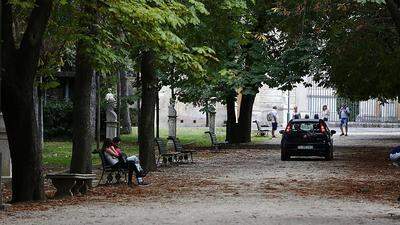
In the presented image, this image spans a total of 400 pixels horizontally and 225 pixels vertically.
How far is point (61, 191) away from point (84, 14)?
11.9ft

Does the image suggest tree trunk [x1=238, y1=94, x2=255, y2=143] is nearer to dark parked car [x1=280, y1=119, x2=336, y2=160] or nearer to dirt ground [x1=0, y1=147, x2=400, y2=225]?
dark parked car [x1=280, y1=119, x2=336, y2=160]

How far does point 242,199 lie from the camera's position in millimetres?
14750

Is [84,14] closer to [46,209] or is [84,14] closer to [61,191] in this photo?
[61,191]

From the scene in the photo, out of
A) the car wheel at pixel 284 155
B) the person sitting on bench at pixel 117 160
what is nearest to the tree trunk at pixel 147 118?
the person sitting on bench at pixel 117 160

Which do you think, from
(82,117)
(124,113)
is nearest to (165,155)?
(82,117)

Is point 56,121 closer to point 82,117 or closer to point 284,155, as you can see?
point 284,155

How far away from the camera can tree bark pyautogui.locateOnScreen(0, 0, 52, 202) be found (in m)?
14.6

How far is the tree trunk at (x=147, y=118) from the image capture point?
75.3 feet

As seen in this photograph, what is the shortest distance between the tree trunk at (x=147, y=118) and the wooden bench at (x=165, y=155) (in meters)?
1.79

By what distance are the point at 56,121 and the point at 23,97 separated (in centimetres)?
2840

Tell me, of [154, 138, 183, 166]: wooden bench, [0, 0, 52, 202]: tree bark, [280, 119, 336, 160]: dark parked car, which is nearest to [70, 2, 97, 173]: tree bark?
[0, 0, 52, 202]: tree bark

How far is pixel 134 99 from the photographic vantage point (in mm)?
41844

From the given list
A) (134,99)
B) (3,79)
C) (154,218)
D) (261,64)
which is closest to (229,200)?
(154,218)

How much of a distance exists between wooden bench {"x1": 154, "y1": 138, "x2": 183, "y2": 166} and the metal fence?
3232 centimetres
